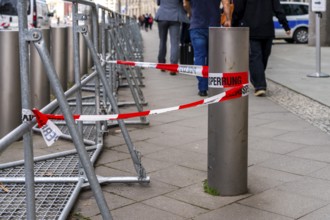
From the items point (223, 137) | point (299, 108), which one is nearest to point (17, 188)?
point (223, 137)

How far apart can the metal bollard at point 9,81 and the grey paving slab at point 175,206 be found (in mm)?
2527

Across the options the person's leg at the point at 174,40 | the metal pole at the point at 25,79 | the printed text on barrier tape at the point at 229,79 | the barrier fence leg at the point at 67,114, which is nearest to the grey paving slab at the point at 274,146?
the printed text on barrier tape at the point at 229,79

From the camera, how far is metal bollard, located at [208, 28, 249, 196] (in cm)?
414

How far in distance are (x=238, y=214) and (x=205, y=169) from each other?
1.12 metres

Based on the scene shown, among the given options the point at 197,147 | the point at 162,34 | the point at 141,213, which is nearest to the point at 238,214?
the point at 141,213

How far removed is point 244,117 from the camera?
14.0 feet

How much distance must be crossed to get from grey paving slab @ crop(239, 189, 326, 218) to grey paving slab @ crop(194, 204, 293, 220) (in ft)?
0.22

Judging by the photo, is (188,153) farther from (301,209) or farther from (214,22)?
(214,22)

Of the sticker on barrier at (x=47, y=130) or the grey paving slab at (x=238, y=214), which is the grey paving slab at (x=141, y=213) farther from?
the sticker on barrier at (x=47, y=130)

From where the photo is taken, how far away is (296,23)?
26594 millimetres

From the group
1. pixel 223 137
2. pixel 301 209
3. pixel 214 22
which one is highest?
pixel 214 22

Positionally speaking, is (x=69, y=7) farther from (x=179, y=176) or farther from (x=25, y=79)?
(x=25, y=79)

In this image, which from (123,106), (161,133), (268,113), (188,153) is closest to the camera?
(188,153)

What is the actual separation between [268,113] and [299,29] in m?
19.7
